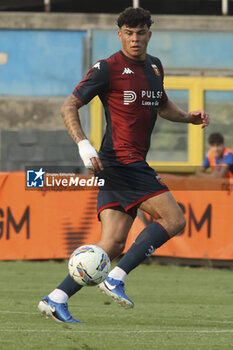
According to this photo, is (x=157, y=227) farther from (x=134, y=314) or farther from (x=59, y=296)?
(x=134, y=314)

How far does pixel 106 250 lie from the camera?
23.7 ft

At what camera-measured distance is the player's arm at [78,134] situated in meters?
6.93

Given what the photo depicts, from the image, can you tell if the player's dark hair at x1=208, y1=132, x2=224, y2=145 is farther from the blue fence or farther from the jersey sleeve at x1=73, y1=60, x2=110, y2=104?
the blue fence

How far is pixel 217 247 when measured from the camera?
13156mm

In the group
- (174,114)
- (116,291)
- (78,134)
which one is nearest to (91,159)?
(78,134)

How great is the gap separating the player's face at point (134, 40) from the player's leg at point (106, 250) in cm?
122

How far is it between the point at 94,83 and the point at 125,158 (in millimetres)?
614

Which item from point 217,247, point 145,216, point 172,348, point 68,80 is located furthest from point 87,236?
point 68,80

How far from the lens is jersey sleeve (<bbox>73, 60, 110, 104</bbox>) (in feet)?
23.7

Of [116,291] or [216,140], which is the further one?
[216,140]

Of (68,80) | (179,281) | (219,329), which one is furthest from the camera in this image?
(68,80)

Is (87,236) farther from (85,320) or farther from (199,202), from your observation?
(85,320)

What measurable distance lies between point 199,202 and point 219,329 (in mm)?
6143

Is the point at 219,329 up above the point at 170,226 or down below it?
below
